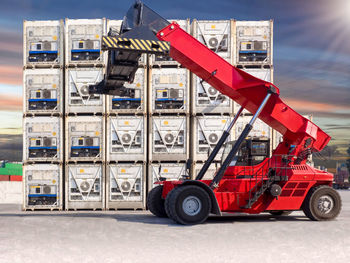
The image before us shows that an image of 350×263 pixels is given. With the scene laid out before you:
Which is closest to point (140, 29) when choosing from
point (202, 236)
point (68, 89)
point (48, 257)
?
point (202, 236)

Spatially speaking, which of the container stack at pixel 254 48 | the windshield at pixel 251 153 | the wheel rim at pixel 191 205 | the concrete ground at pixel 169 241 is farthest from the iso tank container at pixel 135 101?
the wheel rim at pixel 191 205

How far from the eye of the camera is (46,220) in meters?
10.4

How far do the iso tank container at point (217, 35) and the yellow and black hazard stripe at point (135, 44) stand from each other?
5.75 metres

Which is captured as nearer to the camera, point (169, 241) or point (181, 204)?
point (169, 241)

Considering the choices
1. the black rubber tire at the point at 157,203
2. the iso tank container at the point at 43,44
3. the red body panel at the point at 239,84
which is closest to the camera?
the red body panel at the point at 239,84

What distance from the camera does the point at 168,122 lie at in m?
14.9

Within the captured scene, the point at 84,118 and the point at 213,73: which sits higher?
the point at 213,73

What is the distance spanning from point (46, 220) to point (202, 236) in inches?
164

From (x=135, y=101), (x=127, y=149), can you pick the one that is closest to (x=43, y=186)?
(x=127, y=149)

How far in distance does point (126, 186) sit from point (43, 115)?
376cm

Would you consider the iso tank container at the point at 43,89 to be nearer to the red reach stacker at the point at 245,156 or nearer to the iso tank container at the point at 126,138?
the iso tank container at the point at 126,138

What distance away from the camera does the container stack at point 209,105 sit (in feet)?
48.9

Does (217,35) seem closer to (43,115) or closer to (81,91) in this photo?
(81,91)

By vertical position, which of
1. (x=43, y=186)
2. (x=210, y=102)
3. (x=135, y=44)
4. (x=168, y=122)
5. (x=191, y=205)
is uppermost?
(x=135, y=44)
